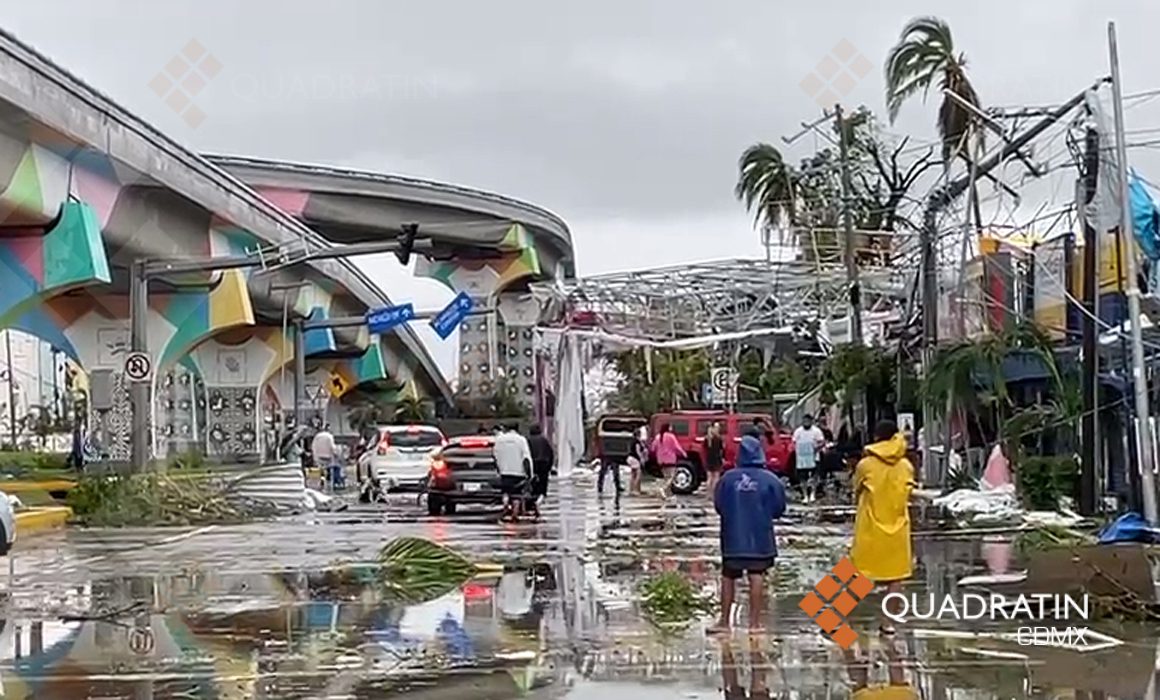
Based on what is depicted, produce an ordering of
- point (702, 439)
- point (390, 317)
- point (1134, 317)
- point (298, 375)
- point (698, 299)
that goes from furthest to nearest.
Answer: point (298, 375) → point (390, 317) → point (698, 299) → point (702, 439) → point (1134, 317)

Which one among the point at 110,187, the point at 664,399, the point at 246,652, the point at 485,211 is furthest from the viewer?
the point at 485,211

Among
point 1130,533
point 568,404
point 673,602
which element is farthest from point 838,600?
point 568,404

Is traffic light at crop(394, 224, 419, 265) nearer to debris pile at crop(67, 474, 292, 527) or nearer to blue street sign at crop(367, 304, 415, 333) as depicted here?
debris pile at crop(67, 474, 292, 527)

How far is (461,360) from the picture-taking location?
5044 inches

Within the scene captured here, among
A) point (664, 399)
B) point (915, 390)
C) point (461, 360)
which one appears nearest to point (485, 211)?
point (461, 360)

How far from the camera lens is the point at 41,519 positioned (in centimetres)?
2967

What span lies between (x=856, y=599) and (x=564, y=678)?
360 cm

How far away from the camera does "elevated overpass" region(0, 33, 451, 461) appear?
110 ft

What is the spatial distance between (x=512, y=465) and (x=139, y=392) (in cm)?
961

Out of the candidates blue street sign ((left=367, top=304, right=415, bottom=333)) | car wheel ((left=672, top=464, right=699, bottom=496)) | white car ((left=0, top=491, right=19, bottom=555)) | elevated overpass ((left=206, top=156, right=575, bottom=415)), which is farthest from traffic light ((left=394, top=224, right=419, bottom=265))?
elevated overpass ((left=206, top=156, right=575, bottom=415))

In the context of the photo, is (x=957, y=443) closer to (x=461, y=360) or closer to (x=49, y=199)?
(x=49, y=199)

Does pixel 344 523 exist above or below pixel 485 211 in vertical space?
below

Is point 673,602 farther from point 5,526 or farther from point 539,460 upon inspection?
point 539,460

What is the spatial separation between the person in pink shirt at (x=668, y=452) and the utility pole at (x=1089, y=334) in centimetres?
1779
